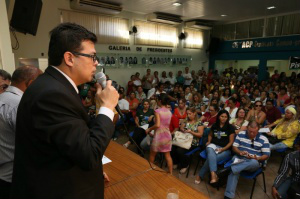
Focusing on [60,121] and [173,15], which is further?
[173,15]

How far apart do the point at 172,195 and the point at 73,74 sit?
3.54 ft

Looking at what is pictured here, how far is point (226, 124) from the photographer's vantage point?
3.26 m

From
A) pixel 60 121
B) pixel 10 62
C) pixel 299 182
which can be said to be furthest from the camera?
pixel 10 62

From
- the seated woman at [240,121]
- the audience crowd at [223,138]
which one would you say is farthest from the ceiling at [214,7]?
the seated woman at [240,121]

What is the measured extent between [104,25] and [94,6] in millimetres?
1188

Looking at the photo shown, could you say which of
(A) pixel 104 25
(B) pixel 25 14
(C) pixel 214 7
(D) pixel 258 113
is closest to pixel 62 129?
(B) pixel 25 14

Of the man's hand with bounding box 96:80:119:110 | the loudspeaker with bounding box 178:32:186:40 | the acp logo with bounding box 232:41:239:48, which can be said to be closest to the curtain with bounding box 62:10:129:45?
the loudspeaker with bounding box 178:32:186:40

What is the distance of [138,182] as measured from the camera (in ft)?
5.08

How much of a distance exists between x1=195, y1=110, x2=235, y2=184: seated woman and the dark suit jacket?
2.58 m

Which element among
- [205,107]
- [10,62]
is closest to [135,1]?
[205,107]

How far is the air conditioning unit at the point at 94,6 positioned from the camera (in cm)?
601

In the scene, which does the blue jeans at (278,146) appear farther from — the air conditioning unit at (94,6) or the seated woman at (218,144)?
the air conditioning unit at (94,6)

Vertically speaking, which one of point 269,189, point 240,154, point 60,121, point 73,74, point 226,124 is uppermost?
point 73,74

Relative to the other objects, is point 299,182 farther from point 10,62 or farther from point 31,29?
point 31,29
